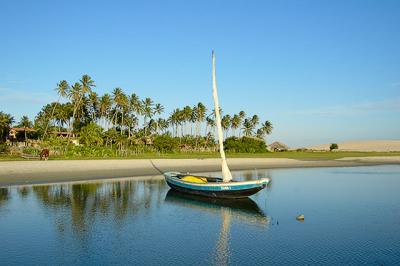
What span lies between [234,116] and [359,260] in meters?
142

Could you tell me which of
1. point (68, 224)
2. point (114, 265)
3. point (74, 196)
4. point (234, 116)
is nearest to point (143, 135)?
point (234, 116)

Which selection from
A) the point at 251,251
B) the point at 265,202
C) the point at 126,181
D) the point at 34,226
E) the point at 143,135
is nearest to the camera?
the point at 251,251

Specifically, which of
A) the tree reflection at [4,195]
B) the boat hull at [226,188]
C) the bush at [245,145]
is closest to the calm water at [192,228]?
the tree reflection at [4,195]

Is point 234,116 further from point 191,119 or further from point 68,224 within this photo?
point 68,224

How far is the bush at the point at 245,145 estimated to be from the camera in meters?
115

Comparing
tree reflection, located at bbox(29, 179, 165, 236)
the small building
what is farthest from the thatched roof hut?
tree reflection, located at bbox(29, 179, 165, 236)

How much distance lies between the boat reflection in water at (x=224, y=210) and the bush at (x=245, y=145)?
7681 centimetres

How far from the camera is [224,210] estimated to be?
29922 mm

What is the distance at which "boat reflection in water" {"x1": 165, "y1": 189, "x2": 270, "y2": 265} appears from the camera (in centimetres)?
1886

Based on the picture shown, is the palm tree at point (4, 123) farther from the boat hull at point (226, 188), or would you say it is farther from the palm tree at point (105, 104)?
the boat hull at point (226, 188)

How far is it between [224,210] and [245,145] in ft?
287

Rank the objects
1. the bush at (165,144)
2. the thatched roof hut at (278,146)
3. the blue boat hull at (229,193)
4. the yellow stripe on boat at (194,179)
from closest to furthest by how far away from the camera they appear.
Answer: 1. the blue boat hull at (229,193)
2. the yellow stripe on boat at (194,179)
3. the bush at (165,144)
4. the thatched roof hut at (278,146)

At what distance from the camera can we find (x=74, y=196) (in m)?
34.3

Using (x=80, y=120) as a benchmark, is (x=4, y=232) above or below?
below
